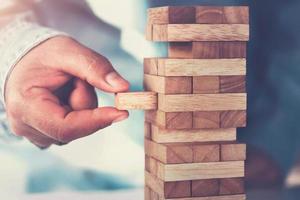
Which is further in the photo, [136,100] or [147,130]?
[147,130]

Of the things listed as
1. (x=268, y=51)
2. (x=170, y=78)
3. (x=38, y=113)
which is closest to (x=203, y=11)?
(x=170, y=78)

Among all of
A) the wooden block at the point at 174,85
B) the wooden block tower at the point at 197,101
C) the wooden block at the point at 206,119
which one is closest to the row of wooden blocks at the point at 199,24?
the wooden block tower at the point at 197,101

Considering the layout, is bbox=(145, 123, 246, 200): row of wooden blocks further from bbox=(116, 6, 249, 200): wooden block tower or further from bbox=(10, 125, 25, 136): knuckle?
bbox=(10, 125, 25, 136): knuckle

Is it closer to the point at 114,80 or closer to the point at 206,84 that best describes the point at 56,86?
the point at 114,80

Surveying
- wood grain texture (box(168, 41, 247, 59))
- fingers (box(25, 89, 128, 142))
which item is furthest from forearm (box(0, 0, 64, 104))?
wood grain texture (box(168, 41, 247, 59))

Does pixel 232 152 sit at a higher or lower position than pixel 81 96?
lower

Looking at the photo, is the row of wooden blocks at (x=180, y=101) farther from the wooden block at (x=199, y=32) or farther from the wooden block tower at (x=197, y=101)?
the wooden block at (x=199, y=32)

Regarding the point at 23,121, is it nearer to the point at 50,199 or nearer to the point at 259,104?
→ the point at 50,199

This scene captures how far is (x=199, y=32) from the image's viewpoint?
189 centimetres

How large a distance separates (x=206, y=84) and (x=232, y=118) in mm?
130

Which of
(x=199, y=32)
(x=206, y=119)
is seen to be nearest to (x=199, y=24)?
(x=199, y=32)

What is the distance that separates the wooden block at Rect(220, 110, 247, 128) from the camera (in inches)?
76.3

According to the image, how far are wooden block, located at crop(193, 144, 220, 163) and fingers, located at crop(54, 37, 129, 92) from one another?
0.27m

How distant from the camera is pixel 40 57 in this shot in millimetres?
1987
